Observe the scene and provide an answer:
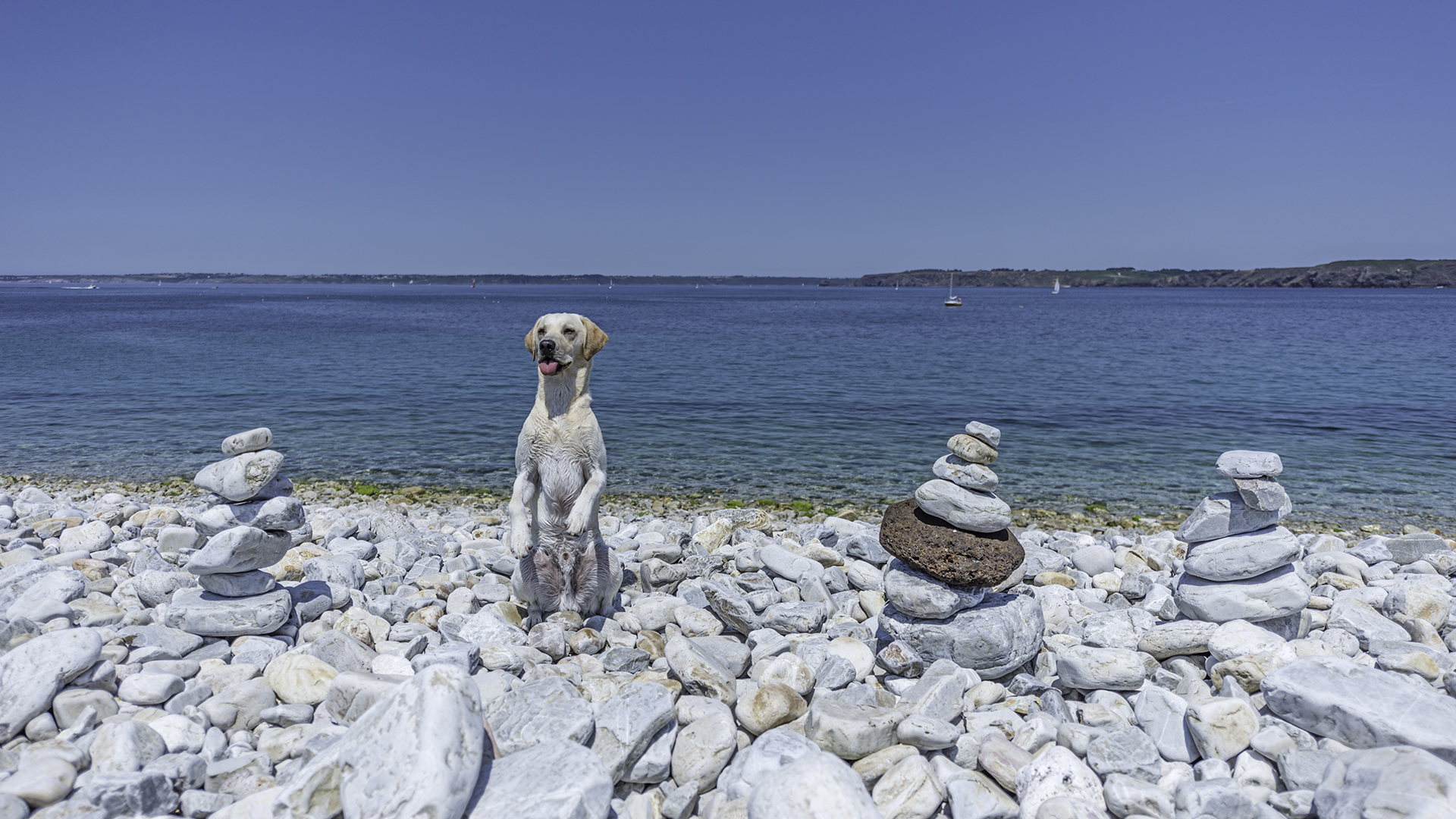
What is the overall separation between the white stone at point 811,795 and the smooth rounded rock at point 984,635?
2134 mm

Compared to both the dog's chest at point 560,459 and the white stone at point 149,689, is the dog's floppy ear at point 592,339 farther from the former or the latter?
the white stone at point 149,689

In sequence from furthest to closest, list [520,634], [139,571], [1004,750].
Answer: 1. [139,571]
2. [520,634]
3. [1004,750]

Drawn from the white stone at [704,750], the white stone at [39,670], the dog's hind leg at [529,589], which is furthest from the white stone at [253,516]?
the white stone at [704,750]

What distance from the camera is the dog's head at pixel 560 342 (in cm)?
582

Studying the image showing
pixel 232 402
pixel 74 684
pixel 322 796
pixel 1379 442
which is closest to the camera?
pixel 322 796

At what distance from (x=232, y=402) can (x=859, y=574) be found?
881 inches

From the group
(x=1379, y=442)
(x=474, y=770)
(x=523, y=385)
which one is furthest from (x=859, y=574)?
(x=523, y=385)

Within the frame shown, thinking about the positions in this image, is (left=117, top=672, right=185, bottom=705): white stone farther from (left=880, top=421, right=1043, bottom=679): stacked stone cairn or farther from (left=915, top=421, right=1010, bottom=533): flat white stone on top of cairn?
(left=915, top=421, right=1010, bottom=533): flat white stone on top of cairn

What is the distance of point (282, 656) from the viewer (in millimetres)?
5203

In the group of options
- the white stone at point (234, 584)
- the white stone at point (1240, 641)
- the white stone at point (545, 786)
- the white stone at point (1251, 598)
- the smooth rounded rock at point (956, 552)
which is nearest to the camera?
the white stone at point (545, 786)

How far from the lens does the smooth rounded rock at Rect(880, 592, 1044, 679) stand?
5551mm

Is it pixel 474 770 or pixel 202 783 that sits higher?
pixel 474 770

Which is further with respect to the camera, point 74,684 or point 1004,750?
point 74,684

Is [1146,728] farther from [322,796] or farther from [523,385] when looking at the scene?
[523,385]
